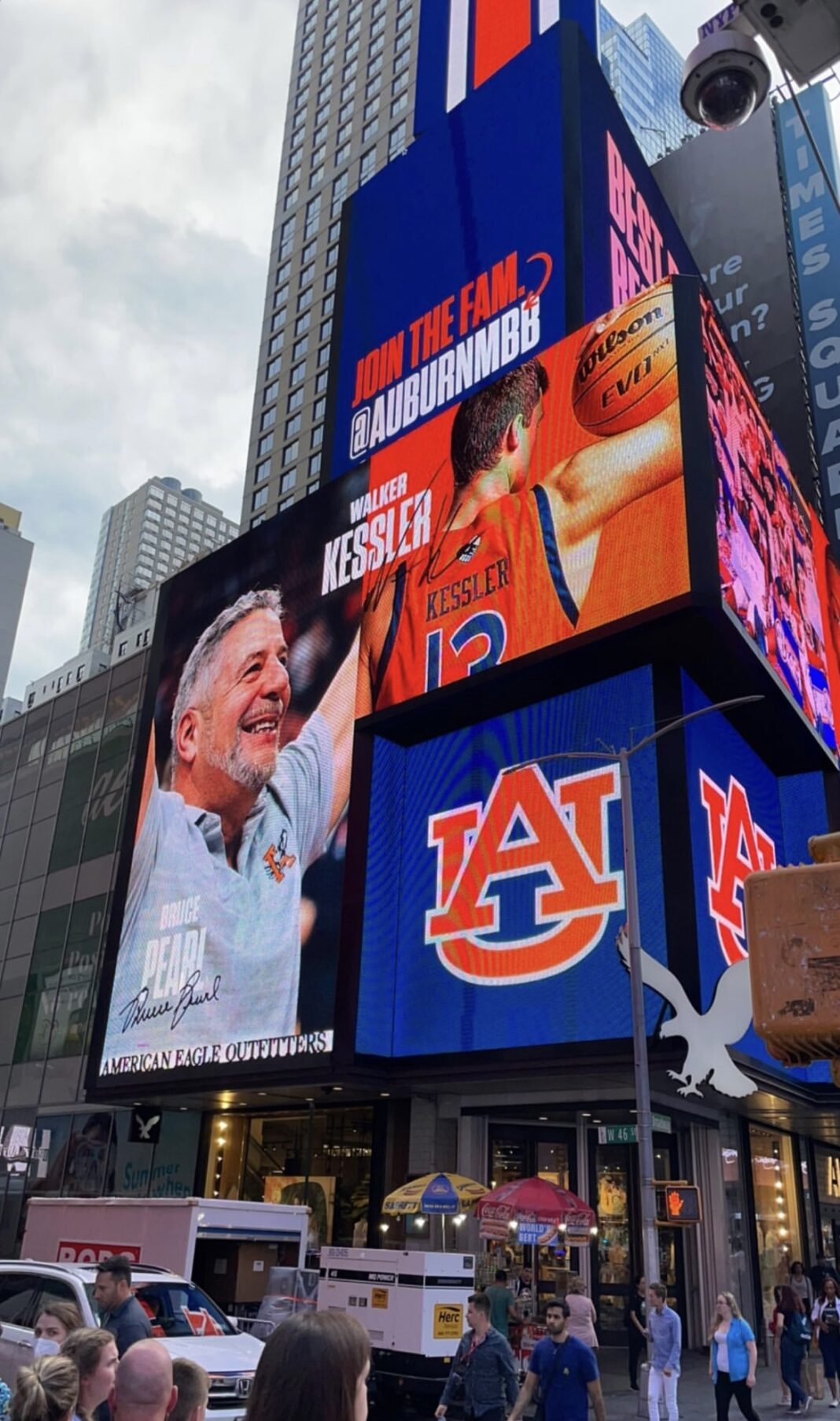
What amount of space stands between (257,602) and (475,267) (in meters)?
12.5

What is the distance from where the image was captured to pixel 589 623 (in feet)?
82.2

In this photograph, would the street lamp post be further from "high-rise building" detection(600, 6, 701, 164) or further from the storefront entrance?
"high-rise building" detection(600, 6, 701, 164)

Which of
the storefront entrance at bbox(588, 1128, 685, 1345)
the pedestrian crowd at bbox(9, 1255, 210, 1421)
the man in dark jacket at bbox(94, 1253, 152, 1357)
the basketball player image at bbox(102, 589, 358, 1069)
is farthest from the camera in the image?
the basketball player image at bbox(102, 589, 358, 1069)

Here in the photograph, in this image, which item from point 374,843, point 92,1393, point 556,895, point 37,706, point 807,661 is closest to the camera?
point 92,1393

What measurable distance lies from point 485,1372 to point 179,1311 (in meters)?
4.36

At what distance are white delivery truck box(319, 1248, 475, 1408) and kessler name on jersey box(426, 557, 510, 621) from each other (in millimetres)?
15080

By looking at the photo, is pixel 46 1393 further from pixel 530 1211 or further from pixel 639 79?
pixel 639 79

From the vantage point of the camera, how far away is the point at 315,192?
3383 inches

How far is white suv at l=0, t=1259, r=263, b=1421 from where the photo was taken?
11.9m

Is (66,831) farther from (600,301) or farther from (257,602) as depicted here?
(600,301)

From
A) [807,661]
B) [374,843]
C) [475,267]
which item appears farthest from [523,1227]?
[475,267]

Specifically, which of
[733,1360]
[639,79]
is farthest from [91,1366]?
[639,79]

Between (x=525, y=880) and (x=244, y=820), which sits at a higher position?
(x=244, y=820)

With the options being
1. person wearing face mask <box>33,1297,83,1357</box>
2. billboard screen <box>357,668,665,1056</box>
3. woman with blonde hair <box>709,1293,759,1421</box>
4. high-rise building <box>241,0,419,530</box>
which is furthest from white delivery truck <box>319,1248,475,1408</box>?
high-rise building <box>241,0,419,530</box>
